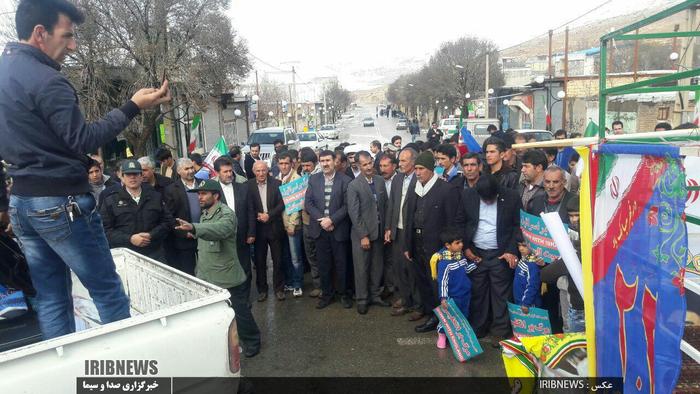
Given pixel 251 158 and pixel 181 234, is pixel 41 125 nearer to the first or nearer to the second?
pixel 181 234

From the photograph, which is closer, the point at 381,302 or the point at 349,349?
the point at 349,349

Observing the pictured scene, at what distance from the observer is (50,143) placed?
2.29 m

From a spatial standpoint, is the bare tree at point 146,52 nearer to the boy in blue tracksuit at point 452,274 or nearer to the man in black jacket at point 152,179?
the man in black jacket at point 152,179

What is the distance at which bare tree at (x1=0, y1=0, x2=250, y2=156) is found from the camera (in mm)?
17312

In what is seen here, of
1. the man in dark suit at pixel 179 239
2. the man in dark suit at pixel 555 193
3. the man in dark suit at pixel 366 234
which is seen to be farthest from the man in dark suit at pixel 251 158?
the man in dark suit at pixel 555 193

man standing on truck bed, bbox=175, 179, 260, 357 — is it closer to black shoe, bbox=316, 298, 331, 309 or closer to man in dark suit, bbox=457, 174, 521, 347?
black shoe, bbox=316, 298, 331, 309

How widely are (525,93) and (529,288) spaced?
1292 inches

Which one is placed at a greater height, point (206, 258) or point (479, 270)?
point (206, 258)

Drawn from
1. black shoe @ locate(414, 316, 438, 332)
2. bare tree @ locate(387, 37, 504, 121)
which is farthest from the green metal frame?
bare tree @ locate(387, 37, 504, 121)

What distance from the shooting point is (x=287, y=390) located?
4297 millimetres

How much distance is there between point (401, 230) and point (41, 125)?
426 cm

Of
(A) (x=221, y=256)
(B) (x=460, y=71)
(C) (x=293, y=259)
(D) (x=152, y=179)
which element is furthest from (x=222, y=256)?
(B) (x=460, y=71)

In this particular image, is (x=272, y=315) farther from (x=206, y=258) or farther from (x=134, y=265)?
(x=134, y=265)

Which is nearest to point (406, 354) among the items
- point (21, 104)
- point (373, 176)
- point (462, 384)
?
point (462, 384)
